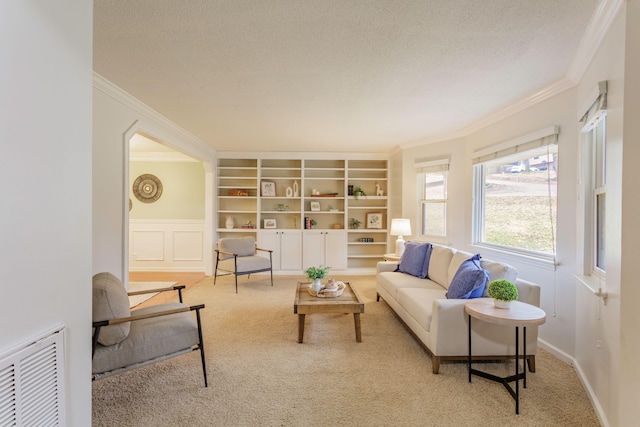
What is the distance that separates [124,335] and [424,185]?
454 centimetres

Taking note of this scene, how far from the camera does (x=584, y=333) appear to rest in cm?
229

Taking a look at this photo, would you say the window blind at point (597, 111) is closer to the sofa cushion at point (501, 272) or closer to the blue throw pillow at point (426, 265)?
the sofa cushion at point (501, 272)

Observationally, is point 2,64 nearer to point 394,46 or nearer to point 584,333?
point 394,46

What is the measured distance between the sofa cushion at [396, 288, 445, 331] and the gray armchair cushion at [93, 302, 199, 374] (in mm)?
1811

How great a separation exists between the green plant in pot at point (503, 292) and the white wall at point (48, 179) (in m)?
2.41

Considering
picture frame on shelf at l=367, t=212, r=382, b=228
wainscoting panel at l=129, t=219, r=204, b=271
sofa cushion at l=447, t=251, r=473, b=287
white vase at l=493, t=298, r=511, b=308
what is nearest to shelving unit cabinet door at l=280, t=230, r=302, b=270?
picture frame on shelf at l=367, t=212, r=382, b=228

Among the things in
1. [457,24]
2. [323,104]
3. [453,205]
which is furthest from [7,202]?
[453,205]

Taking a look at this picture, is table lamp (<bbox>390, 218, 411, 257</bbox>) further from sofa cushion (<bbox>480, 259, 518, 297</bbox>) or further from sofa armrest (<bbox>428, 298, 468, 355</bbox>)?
sofa armrest (<bbox>428, 298, 468, 355</bbox>)

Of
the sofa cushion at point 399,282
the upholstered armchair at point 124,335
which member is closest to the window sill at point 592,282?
the sofa cushion at point 399,282

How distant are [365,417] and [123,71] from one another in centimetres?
316

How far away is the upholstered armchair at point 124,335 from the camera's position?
6.15 feet

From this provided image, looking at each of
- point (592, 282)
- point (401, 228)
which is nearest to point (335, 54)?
point (592, 282)

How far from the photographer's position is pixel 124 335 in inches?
76.9

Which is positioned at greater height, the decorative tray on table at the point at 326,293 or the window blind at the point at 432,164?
the window blind at the point at 432,164
